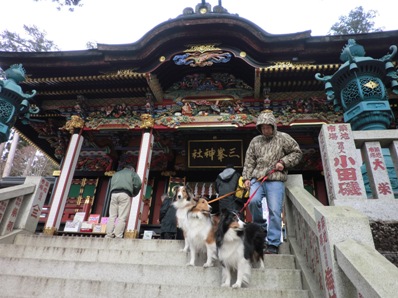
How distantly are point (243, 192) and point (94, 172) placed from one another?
733cm

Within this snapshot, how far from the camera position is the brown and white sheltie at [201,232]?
362cm

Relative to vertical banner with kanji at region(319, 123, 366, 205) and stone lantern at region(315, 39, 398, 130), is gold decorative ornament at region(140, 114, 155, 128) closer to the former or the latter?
stone lantern at region(315, 39, 398, 130)

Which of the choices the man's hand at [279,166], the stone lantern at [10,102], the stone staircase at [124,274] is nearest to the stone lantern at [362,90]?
the man's hand at [279,166]

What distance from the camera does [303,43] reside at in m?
6.77

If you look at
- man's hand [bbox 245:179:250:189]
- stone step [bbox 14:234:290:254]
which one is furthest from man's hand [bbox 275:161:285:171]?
stone step [bbox 14:234:290:254]

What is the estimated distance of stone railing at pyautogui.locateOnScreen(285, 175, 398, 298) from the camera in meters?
1.58

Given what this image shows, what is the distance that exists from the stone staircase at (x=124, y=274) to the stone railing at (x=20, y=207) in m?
0.55

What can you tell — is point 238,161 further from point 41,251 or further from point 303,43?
point 41,251

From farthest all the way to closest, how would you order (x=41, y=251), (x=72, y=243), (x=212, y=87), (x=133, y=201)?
(x=212, y=87)
(x=133, y=201)
(x=72, y=243)
(x=41, y=251)

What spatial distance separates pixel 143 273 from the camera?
11.2ft

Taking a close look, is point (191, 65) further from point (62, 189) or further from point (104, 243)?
point (104, 243)

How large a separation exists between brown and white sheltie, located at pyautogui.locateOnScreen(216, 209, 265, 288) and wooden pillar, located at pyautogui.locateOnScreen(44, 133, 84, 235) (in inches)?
195

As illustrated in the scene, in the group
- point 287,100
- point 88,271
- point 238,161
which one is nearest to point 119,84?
point 238,161

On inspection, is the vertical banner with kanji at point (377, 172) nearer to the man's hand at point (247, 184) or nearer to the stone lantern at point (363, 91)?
the stone lantern at point (363, 91)
